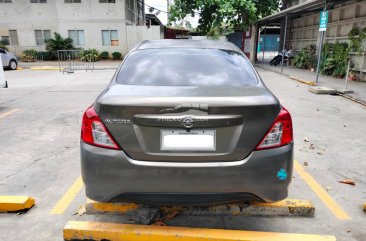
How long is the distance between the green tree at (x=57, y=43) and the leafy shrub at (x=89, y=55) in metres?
1.67

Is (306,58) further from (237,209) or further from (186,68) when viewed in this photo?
(237,209)

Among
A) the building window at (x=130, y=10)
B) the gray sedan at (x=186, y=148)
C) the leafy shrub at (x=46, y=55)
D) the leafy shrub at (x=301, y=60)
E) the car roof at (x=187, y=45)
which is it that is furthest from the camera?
the building window at (x=130, y=10)

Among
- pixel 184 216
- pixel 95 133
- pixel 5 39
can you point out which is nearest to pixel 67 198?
pixel 184 216

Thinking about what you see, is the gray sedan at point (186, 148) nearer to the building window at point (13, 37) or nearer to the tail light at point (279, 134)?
the tail light at point (279, 134)

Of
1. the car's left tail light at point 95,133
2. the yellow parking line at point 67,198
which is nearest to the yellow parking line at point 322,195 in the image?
the car's left tail light at point 95,133

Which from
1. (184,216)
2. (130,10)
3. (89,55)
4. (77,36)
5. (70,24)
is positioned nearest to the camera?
(184,216)

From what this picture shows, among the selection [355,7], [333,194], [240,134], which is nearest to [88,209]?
[240,134]

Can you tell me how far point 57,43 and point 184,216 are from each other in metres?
26.4

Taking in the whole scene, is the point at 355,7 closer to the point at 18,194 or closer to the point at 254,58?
the point at 254,58

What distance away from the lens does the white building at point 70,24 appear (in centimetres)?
2702

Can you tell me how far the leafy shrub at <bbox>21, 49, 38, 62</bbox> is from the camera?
86.0 ft

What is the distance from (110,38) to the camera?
27562 mm

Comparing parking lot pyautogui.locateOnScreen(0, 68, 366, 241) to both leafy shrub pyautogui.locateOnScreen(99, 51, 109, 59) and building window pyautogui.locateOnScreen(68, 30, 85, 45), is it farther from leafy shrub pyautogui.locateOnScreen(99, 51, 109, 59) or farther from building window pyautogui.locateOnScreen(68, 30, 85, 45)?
building window pyautogui.locateOnScreen(68, 30, 85, 45)

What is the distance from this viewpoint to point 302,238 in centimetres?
268
